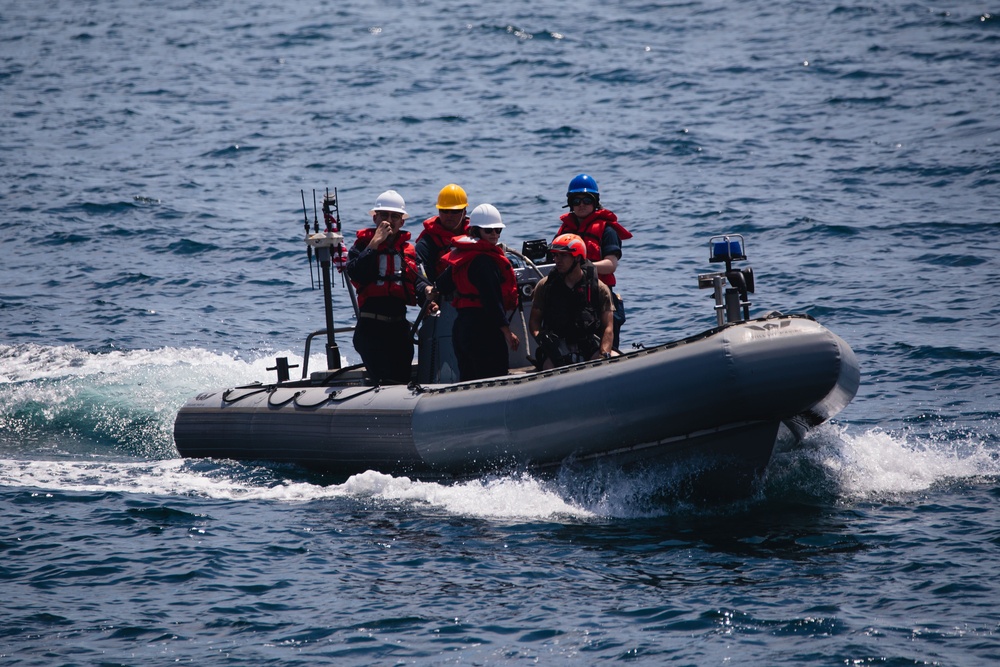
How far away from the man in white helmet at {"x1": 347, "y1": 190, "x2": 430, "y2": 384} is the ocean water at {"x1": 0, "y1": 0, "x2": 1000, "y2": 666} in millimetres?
944

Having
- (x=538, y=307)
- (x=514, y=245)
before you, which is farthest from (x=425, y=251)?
(x=514, y=245)

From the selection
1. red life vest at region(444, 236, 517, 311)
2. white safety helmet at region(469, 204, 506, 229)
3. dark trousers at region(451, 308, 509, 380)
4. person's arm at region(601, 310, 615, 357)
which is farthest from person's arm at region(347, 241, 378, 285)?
person's arm at region(601, 310, 615, 357)

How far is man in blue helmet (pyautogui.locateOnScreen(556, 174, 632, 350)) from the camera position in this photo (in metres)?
8.70

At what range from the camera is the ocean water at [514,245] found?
6418 millimetres

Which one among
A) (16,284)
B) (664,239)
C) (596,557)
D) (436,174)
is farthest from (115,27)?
(596,557)

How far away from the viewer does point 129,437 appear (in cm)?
1027

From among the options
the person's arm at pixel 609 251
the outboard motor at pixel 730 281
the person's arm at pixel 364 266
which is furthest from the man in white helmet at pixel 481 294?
the outboard motor at pixel 730 281

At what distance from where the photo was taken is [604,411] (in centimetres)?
768

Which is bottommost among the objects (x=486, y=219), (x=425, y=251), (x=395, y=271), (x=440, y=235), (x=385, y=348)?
(x=385, y=348)

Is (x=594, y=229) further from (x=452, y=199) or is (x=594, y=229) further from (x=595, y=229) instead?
(x=452, y=199)

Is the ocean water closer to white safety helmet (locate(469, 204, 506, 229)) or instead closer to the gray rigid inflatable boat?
the gray rigid inflatable boat

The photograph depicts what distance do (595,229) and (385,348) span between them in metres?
1.73

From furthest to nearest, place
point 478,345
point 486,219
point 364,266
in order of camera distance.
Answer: point 364,266, point 478,345, point 486,219

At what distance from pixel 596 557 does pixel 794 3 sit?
24.7 metres
